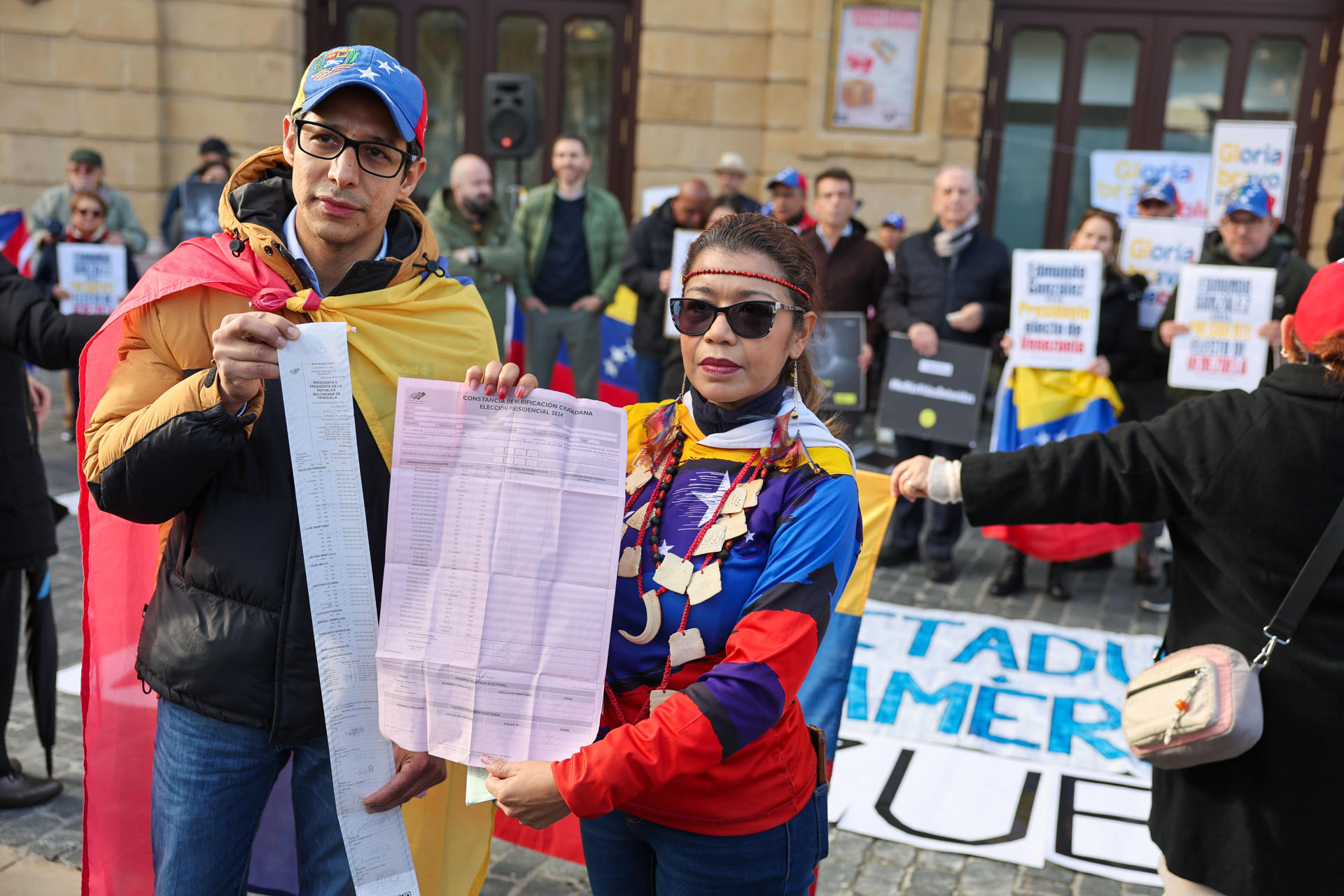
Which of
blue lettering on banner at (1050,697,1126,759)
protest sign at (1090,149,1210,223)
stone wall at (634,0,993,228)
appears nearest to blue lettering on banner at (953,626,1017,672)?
blue lettering on banner at (1050,697,1126,759)

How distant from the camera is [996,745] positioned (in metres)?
4.54

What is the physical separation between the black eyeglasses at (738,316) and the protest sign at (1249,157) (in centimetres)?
930

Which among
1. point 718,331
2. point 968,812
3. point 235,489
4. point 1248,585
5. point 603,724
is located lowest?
point 968,812

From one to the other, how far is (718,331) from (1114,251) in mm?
5665

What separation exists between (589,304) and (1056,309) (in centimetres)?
368

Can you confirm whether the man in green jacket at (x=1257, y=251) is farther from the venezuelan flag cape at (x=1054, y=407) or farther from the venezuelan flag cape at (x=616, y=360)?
the venezuelan flag cape at (x=616, y=360)

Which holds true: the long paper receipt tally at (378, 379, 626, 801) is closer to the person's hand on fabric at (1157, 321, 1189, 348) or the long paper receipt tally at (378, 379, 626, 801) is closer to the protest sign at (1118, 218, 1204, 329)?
the person's hand on fabric at (1157, 321, 1189, 348)

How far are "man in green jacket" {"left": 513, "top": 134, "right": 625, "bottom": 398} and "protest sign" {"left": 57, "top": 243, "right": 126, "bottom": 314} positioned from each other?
2841 mm

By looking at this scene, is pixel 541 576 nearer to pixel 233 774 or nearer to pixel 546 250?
pixel 233 774

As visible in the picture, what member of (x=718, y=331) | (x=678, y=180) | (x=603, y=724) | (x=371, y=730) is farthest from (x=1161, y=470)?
(x=678, y=180)

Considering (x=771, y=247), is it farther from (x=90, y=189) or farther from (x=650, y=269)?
(x=90, y=189)

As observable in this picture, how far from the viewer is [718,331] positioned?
6.57 ft

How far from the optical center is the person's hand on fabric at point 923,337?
689 cm

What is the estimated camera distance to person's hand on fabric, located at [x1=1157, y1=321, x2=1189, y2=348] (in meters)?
6.23
